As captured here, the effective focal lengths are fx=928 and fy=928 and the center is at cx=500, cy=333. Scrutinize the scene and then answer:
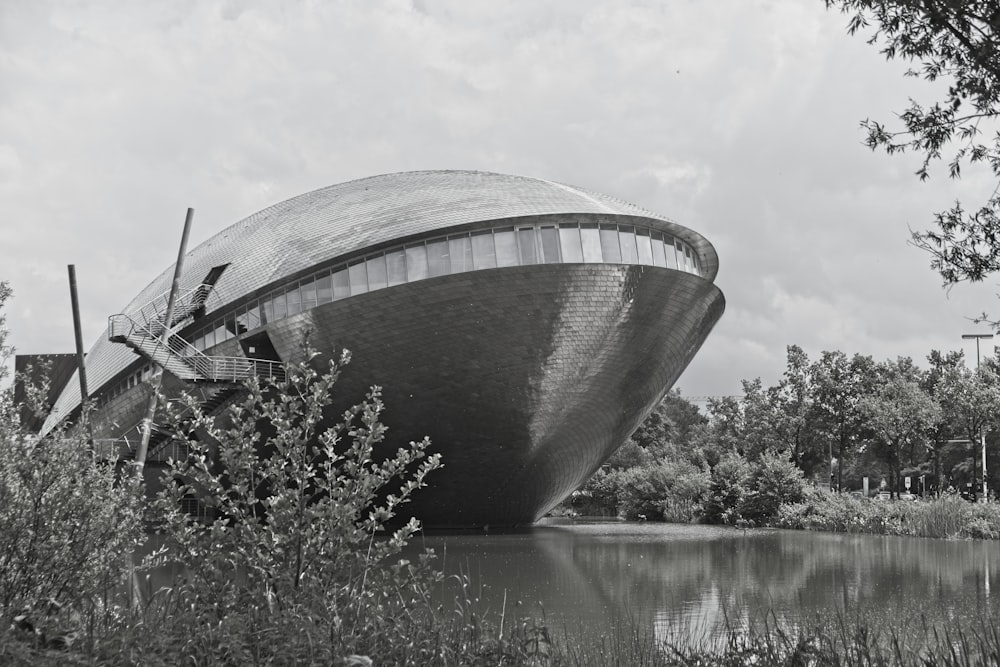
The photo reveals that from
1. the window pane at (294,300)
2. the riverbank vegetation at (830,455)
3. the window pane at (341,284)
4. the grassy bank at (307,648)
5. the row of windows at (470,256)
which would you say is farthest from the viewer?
the riverbank vegetation at (830,455)

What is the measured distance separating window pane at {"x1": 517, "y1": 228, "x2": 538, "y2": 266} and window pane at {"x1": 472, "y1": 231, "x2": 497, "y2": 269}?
0.89 meters

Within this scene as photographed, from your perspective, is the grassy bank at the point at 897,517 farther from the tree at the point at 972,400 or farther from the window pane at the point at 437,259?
the window pane at the point at 437,259

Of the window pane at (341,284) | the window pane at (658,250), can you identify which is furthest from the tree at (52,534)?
the window pane at (658,250)

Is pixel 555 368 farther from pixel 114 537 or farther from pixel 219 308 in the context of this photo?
pixel 114 537

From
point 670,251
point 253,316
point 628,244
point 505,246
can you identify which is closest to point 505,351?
point 505,246

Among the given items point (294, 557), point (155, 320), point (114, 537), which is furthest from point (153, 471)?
point (294, 557)

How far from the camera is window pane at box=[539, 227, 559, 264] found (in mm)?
29453

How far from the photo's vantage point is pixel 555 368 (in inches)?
1211

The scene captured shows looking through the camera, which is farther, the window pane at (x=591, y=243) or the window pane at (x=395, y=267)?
the window pane at (x=591, y=243)

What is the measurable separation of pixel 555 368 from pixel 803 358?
28.5 metres

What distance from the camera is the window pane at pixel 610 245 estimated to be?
2998cm

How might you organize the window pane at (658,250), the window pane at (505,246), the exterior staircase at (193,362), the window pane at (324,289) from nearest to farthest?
the exterior staircase at (193,362) → the window pane at (505,246) → the window pane at (324,289) → the window pane at (658,250)

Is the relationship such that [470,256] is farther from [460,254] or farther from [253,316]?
[253,316]

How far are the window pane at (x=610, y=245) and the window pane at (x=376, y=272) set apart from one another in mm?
7083
